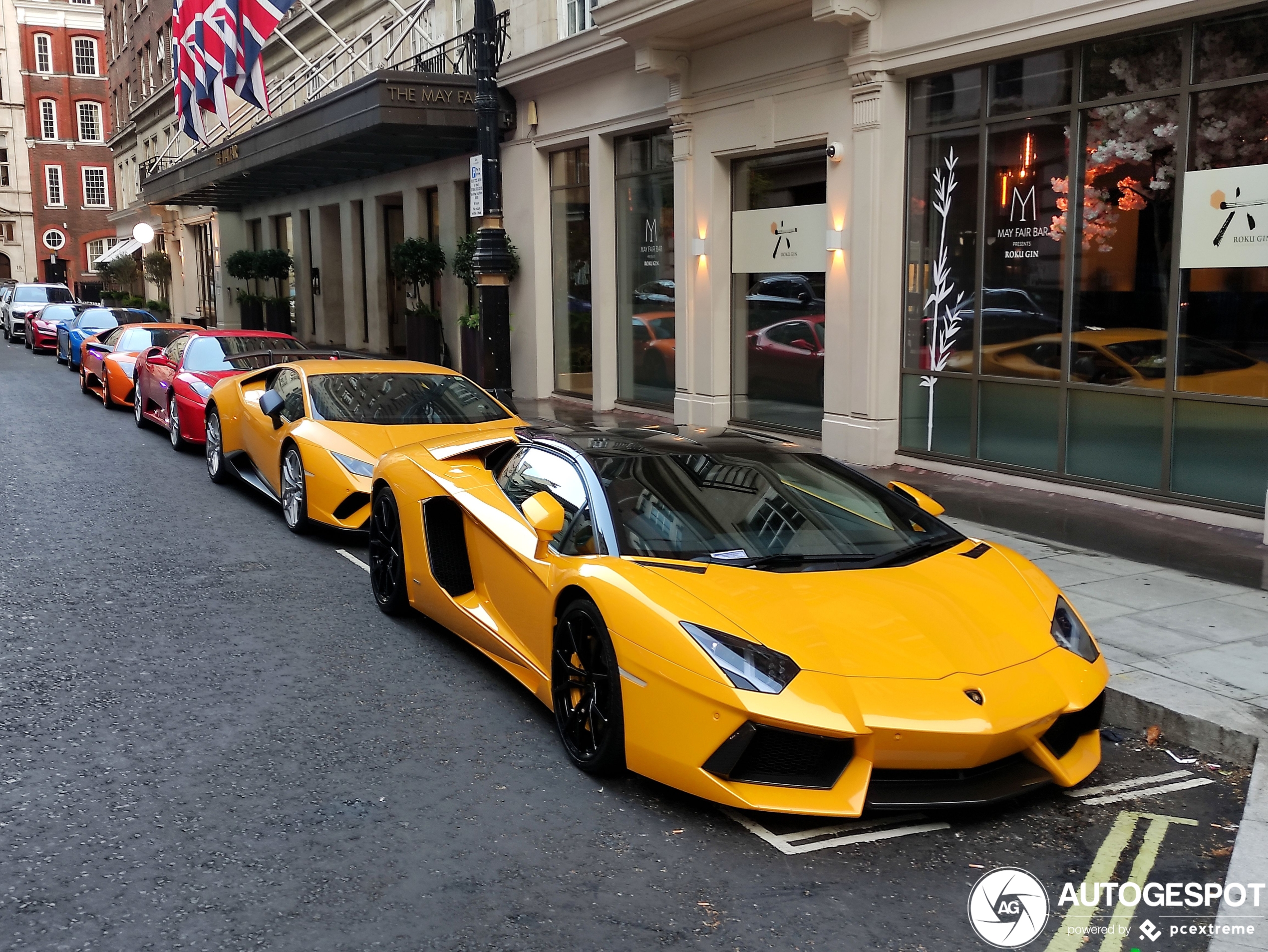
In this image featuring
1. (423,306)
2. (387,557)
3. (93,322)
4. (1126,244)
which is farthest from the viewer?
(93,322)

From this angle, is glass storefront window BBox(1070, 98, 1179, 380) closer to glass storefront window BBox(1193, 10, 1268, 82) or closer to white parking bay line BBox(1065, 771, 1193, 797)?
glass storefront window BBox(1193, 10, 1268, 82)

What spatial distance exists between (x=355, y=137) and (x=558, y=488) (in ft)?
56.0

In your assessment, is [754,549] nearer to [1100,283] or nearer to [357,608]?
[357,608]

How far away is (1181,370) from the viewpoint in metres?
9.83

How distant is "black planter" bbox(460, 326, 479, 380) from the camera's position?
1972cm

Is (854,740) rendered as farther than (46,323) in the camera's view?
No

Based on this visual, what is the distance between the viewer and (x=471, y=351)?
20234 mm

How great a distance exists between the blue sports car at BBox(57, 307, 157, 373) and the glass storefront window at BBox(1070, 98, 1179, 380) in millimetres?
22443

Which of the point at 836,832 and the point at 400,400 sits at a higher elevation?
the point at 400,400

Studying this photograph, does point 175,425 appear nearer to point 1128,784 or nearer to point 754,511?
point 754,511

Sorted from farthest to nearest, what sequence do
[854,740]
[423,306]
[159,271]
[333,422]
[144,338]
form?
[159,271]
[423,306]
[144,338]
[333,422]
[854,740]

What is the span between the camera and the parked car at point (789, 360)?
45.5 ft

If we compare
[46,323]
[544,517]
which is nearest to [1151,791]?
[544,517]

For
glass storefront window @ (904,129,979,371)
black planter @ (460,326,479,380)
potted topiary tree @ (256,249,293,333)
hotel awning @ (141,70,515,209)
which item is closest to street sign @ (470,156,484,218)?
glass storefront window @ (904,129,979,371)
